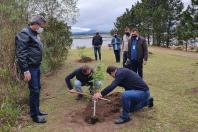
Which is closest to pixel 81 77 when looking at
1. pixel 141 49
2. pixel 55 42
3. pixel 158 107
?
pixel 158 107

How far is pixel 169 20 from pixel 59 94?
1279 inches

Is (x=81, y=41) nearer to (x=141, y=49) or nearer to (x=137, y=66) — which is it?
(x=137, y=66)

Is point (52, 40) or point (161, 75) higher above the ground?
point (52, 40)

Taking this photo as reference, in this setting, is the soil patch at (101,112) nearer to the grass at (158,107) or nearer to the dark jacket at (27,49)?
the grass at (158,107)

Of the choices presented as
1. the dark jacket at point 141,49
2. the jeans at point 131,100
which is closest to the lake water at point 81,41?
the dark jacket at point 141,49

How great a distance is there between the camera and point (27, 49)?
A: 28.6ft

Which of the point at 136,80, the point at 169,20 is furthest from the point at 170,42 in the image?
the point at 136,80

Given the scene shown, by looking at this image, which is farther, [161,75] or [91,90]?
[161,75]

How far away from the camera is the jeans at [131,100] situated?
8797 millimetres

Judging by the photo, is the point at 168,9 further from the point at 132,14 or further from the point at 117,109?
the point at 117,109

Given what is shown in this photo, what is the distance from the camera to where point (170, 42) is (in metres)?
45.7

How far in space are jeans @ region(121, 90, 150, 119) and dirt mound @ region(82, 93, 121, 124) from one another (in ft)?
1.74

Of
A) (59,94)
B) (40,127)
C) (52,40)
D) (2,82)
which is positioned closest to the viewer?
(40,127)

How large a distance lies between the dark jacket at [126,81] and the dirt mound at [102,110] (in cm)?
69
